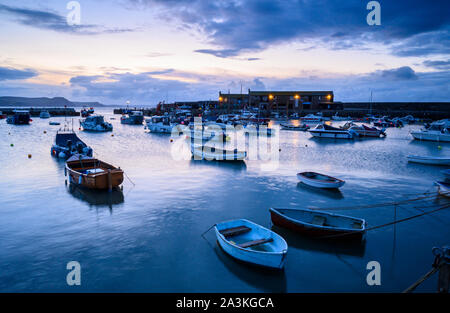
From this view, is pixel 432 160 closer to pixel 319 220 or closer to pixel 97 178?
pixel 319 220

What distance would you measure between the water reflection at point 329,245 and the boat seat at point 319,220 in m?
0.91

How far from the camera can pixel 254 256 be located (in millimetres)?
10125

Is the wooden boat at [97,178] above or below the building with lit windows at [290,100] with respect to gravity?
below

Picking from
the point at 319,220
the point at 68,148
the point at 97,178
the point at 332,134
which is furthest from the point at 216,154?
the point at 332,134

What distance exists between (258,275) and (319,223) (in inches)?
182

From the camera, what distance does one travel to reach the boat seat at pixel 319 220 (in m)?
13.2

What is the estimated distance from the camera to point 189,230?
13.7m

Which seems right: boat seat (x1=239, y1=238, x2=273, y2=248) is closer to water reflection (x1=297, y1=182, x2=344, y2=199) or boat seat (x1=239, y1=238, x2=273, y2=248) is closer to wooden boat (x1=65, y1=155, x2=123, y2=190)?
water reflection (x1=297, y1=182, x2=344, y2=199)

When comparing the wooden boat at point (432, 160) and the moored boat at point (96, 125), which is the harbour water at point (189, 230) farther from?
the moored boat at point (96, 125)

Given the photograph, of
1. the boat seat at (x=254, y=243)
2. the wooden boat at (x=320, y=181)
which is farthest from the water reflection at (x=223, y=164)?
the boat seat at (x=254, y=243)

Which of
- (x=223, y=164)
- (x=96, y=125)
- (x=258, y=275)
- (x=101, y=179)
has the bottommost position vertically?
(x=258, y=275)

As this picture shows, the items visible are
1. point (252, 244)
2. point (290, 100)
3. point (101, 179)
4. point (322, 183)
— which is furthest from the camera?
point (290, 100)
